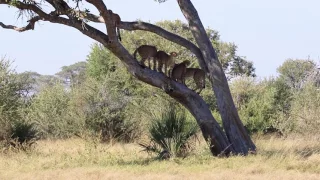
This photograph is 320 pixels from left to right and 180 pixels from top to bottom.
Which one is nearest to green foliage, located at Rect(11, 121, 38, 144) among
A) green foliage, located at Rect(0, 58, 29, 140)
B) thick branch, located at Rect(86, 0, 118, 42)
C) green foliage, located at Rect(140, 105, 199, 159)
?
green foliage, located at Rect(0, 58, 29, 140)

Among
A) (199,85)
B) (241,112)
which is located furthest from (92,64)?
(199,85)

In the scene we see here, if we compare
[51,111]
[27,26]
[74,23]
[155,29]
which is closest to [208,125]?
[155,29]

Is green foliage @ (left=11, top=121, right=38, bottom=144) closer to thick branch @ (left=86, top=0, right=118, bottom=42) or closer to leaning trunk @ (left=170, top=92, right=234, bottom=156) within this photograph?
leaning trunk @ (left=170, top=92, right=234, bottom=156)

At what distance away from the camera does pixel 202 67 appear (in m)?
12.4

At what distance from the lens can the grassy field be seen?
29.8ft

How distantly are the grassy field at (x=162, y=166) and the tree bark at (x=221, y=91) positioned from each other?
2.02ft

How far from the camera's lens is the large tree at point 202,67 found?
10617 millimetres

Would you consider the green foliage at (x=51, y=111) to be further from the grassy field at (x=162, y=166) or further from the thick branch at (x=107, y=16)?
the thick branch at (x=107, y=16)

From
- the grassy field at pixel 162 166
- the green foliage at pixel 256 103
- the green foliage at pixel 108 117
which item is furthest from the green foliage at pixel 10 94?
the green foliage at pixel 256 103

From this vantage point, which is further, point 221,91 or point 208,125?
point 221,91

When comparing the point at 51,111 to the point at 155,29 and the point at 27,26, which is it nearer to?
the point at 155,29

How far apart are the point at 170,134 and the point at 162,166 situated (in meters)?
1.84

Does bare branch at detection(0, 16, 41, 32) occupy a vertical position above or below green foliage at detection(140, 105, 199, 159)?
above

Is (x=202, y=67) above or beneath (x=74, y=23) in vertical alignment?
beneath
